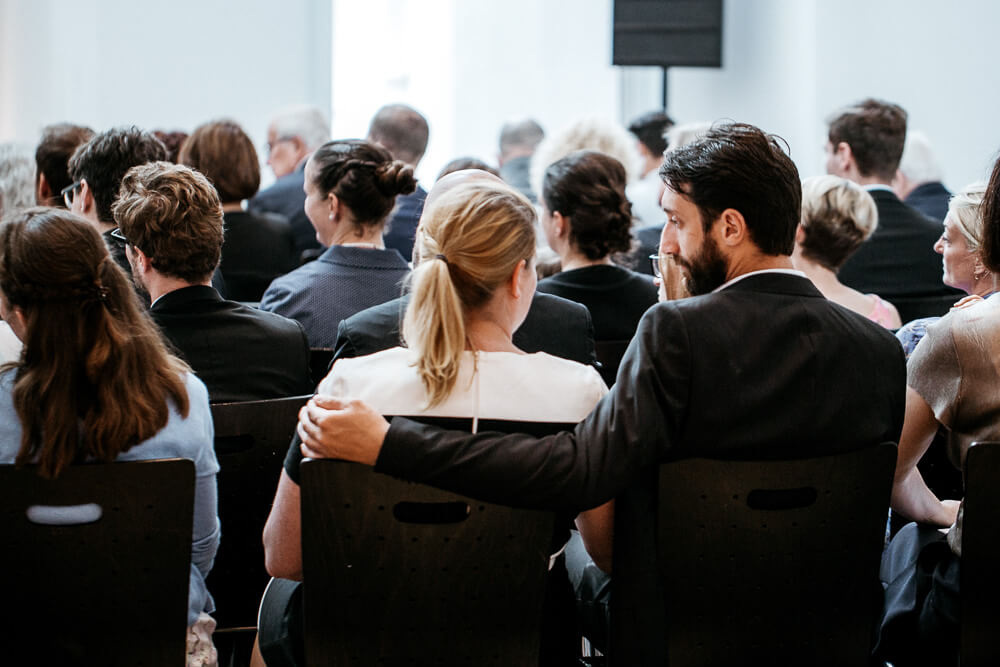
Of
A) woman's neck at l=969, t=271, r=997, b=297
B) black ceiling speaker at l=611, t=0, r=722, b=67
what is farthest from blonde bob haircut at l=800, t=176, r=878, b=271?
black ceiling speaker at l=611, t=0, r=722, b=67

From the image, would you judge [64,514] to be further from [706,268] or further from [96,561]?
[706,268]

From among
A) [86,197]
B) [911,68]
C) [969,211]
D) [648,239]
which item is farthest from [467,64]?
[969,211]

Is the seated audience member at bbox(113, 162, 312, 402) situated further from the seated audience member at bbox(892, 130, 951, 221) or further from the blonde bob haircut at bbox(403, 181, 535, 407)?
the seated audience member at bbox(892, 130, 951, 221)

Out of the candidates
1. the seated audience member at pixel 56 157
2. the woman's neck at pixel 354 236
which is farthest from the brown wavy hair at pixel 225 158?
the woman's neck at pixel 354 236

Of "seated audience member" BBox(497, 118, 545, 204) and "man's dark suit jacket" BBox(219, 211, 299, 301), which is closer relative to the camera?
"man's dark suit jacket" BBox(219, 211, 299, 301)

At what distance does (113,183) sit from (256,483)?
141cm

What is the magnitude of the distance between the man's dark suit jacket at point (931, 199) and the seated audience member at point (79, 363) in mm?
3909

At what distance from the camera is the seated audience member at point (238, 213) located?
3.92 m

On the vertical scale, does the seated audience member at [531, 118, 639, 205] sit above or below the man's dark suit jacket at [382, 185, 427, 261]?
above

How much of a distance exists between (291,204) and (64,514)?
3.25 meters


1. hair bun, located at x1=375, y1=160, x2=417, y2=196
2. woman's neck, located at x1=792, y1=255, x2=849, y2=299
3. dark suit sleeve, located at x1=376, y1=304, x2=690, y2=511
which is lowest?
dark suit sleeve, located at x1=376, y1=304, x2=690, y2=511

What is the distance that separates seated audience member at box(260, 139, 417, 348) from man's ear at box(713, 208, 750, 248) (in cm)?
132

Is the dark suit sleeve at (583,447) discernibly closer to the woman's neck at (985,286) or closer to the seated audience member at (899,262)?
the woman's neck at (985,286)

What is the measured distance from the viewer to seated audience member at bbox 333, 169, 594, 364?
2215 mm
